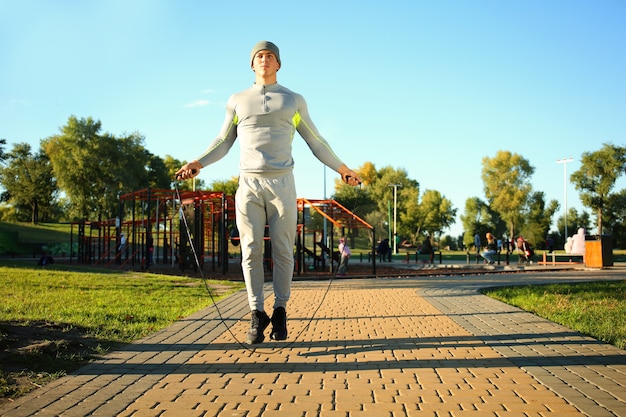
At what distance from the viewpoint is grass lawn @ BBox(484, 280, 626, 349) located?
6.52 meters

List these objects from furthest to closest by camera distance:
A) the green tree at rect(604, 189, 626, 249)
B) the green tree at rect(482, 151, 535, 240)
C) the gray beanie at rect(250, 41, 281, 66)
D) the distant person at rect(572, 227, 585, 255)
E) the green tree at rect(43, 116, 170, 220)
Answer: the green tree at rect(482, 151, 535, 240)
the green tree at rect(604, 189, 626, 249)
the green tree at rect(43, 116, 170, 220)
the distant person at rect(572, 227, 585, 255)
the gray beanie at rect(250, 41, 281, 66)

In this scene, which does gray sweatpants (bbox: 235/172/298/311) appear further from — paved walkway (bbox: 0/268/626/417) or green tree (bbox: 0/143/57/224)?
green tree (bbox: 0/143/57/224)

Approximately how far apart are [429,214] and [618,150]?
963 inches

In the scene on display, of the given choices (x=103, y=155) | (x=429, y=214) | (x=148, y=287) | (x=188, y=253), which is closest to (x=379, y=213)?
(x=429, y=214)

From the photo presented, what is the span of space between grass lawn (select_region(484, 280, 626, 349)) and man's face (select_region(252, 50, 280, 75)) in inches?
158

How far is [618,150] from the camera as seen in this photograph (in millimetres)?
68750

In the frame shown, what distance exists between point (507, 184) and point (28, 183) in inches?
2357

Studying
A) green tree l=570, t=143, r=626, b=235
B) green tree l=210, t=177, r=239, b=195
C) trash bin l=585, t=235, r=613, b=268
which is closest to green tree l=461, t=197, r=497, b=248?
green tree l=570, t=143, r=626, b=235

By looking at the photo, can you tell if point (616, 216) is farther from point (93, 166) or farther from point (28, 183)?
point (28, 183)

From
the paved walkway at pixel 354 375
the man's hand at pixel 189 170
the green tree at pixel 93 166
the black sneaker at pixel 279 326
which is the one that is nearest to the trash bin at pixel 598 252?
the paved walkway at pixel 354 375

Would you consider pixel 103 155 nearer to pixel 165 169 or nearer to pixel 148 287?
pixel 165 169

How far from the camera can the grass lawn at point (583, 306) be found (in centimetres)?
652

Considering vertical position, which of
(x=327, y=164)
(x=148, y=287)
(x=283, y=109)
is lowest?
(x=148, y=287)

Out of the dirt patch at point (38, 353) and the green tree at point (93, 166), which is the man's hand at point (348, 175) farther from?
the green tree at point (93, 166)
